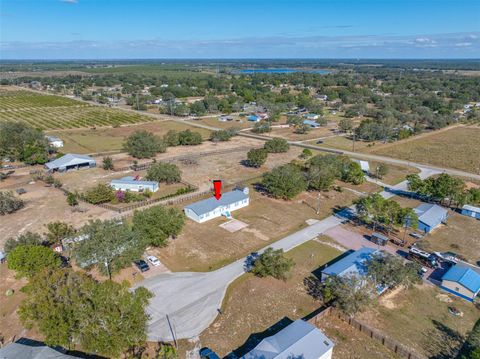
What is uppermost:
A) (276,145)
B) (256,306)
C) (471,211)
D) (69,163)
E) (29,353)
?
(29,353)

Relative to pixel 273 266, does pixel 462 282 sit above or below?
below

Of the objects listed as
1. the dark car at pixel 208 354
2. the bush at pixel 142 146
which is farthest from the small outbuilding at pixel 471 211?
the bush at pixel 142 146

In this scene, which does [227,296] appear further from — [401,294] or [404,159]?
[404,159]

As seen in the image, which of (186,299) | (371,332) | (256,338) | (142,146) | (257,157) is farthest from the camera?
(142,146)

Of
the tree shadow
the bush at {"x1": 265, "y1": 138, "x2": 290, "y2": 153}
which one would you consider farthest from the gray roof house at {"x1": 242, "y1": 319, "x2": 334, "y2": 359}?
the bush at {"x1": 265, "y1": 138, "x2": 290, "y2": 153}

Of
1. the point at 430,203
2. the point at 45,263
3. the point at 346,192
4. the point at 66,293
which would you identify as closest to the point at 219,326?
the point at 66,293

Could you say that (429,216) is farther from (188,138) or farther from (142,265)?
(188,138)

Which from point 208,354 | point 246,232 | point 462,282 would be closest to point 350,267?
point 462,282

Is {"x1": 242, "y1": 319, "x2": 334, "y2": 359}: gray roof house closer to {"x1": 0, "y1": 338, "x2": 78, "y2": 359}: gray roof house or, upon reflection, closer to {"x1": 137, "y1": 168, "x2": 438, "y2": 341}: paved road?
{"x1": 137, "y1": 168, "x2": 438, "y2": 341}: paved road
